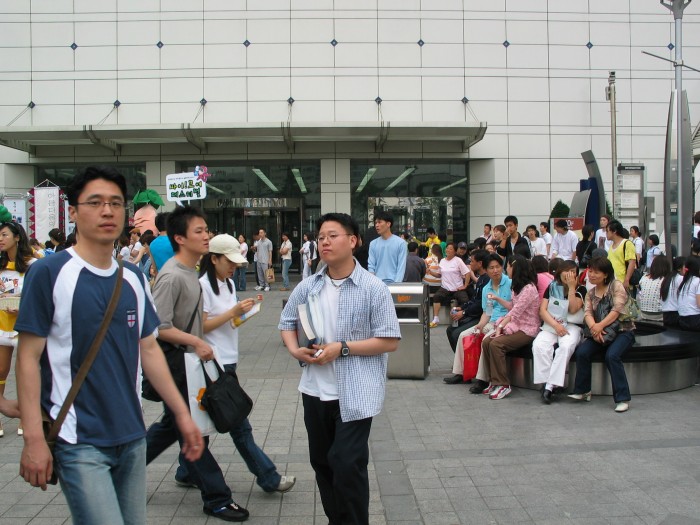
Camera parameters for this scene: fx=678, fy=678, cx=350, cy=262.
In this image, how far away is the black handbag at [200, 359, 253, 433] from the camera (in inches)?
159

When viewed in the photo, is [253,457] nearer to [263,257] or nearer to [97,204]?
[97,204]

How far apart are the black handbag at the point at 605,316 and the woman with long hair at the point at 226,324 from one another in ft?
12.7

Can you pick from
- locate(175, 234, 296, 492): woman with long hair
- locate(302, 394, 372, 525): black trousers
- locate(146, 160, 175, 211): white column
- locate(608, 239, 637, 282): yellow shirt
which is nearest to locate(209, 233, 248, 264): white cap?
locate(175, 234, 296, 492): woman with long hair

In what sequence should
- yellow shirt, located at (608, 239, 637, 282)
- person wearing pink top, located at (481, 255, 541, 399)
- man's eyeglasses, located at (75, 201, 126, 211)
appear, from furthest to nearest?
yellow shirt, located at (608, 239, 637, 282)
person wearing pink top, located at (481, 255, 541, 399)
man's eyeglasses, located at (75, 201, 126, 211)

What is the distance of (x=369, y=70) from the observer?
73.5ft

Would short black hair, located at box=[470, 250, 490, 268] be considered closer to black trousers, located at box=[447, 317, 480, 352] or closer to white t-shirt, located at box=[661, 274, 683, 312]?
black trousers, located at box=[447, 317, 480, 352]

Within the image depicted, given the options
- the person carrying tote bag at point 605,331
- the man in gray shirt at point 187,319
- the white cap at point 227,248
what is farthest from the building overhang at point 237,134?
the man in gray shirt at point 187,319

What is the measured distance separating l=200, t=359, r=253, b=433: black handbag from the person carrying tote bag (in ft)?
13.7

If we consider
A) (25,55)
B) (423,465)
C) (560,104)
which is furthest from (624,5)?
(423,465)

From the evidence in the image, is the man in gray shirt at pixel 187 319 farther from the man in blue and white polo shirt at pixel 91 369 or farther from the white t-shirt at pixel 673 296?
the white t-shirt at pixel 673 296

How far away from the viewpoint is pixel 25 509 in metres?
4.41

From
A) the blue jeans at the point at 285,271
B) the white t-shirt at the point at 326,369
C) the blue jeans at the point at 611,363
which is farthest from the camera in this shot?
the blue jeans at the point at 285,271

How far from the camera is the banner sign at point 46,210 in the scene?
1962 centimetres

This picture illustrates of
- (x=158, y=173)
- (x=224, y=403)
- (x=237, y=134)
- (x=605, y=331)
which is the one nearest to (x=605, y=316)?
(x=605, y=331)
